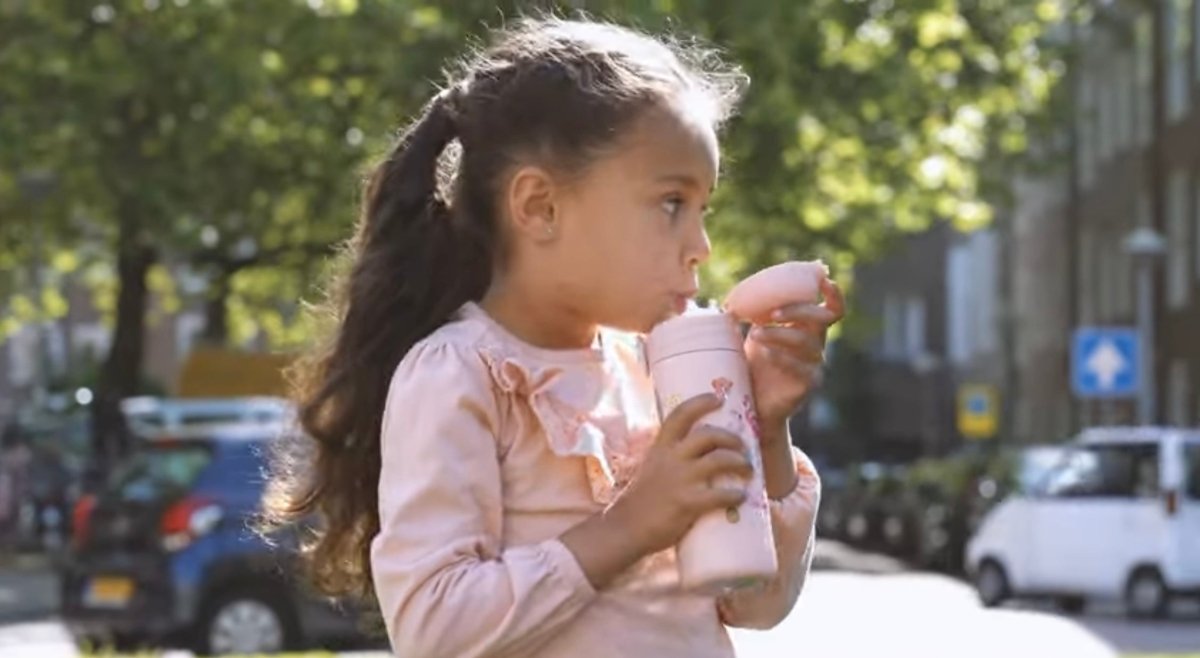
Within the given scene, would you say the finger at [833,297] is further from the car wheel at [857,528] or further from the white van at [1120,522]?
the car wheel at [857,528]

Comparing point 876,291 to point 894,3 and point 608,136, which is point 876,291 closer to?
point 894,3

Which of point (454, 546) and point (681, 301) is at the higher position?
point (681, 301)

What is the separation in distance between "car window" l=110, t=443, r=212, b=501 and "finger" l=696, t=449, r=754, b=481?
13414mm

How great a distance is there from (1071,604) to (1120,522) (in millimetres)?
1763

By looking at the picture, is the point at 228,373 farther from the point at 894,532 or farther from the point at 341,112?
the point at 341,112

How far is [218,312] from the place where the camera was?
1511 inches

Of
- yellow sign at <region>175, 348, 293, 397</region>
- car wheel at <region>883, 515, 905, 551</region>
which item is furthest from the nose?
yellow sign at <region>175, 348, 293, 397</region>

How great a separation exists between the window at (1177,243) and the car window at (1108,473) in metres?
15.8

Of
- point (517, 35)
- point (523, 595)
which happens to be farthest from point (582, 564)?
point (517, 35)

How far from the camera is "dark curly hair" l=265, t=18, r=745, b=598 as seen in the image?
2830 mm

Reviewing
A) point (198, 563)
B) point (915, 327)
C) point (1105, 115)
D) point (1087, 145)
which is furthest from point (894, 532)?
point (915, 327)

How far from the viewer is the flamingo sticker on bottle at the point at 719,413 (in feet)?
8.71

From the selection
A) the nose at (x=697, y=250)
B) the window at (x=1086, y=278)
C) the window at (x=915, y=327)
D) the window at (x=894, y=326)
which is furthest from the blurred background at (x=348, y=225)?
the window at (x=894, y=326)

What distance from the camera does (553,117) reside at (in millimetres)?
2828
